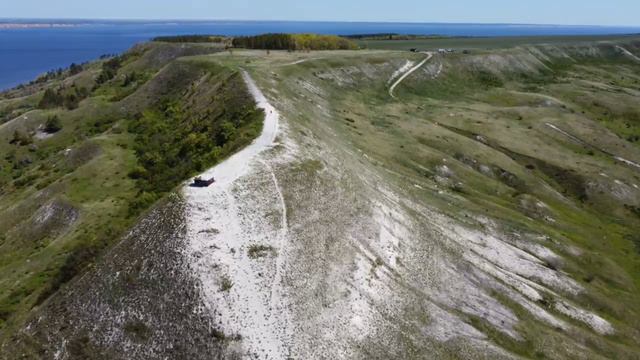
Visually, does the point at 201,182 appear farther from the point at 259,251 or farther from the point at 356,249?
the point at 356,249

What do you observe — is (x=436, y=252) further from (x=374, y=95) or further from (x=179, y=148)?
(x=374, y=95)

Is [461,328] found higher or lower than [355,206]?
lower

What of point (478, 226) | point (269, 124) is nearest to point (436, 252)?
point (478, 226)

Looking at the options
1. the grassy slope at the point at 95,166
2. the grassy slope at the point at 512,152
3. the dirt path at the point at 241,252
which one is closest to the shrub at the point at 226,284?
the dirt path at the point at 241,252

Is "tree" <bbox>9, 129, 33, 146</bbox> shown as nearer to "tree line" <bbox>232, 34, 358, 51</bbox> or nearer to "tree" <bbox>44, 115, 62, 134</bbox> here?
"tree" <bbox>44, 115, 62, 134</bbox>

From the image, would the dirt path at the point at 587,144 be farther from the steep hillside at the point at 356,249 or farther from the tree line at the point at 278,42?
Result: the tree line at the point at 278,42

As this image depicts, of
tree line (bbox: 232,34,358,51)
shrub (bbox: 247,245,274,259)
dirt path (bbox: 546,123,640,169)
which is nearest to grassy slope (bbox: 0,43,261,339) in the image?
shrub (bbox: 247,245,274,259)
